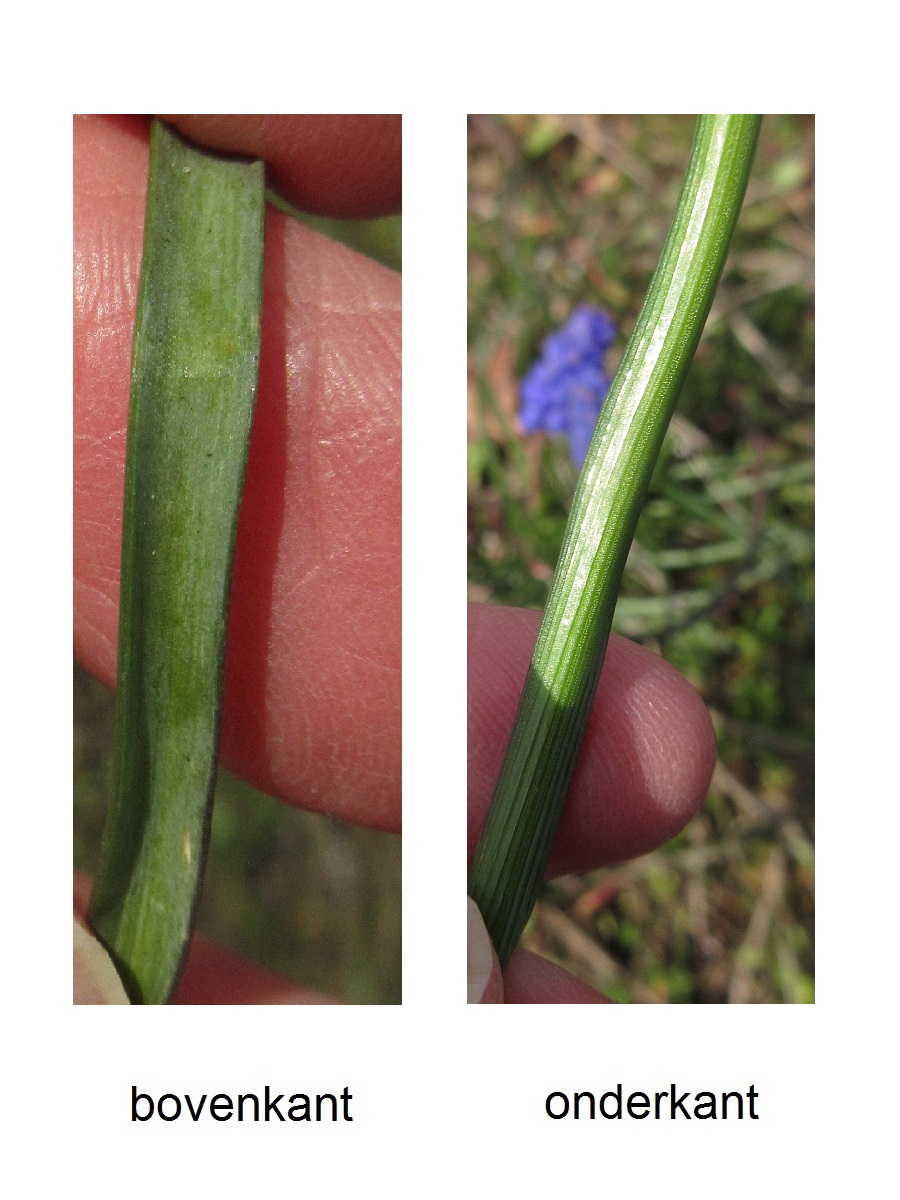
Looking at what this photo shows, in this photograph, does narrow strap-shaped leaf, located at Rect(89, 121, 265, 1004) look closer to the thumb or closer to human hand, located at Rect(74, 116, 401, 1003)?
human hand, located at Rect(74, 116, 401, 1003)

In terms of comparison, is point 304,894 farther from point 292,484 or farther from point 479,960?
point 292,484

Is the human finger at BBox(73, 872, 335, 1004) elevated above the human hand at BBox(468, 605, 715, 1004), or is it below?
below

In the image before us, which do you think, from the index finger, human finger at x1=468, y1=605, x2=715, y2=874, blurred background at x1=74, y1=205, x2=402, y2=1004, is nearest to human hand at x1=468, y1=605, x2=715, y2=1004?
human finger at x1=468, y1=605, x2=715, y2=874

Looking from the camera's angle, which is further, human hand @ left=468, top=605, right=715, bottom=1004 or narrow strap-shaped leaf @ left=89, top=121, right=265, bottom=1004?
human hand @ left=468, top=605, right=715, bottom=1004

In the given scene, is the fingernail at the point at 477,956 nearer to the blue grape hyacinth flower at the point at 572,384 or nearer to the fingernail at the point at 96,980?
the fingernail at the point at 96,980

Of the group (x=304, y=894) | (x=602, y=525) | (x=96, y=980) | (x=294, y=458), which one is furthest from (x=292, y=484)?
(x=304, y=894)

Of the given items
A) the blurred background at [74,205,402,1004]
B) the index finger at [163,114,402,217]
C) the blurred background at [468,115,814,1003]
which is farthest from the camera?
the blurred background at [468,115,814,1003]
